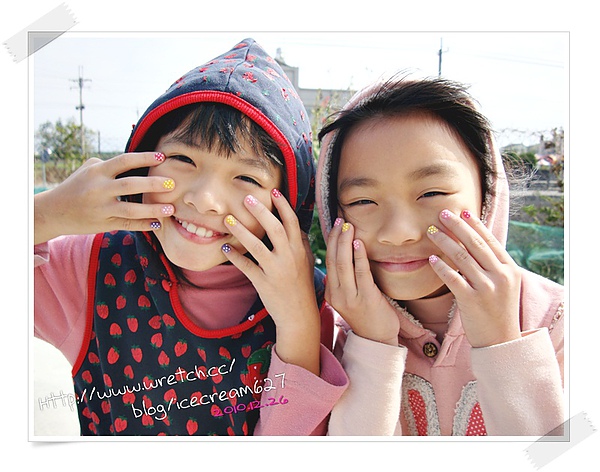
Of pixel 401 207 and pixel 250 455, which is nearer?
pixel 401 207

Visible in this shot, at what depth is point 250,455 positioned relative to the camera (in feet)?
4.36

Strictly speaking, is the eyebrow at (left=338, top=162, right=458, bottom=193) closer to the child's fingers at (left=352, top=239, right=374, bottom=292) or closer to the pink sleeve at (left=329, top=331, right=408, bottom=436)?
the child's fingers at (left=352, top=239, right=374, bottom=292)

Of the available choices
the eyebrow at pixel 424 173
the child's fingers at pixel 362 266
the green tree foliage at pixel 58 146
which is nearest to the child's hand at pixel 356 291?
the child's fingers at pixel 362 266

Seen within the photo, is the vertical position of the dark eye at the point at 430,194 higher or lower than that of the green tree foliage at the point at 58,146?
lower

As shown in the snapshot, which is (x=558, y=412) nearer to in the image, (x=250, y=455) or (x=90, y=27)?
(x=250, y=455)

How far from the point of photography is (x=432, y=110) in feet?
4.18

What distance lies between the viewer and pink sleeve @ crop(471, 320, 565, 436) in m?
1.19

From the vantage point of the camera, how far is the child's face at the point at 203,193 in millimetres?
1209

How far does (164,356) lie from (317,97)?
153 cm

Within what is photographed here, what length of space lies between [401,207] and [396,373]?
0.41 meters

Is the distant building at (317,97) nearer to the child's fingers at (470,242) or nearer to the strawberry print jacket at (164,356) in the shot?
the child's fingers at (470,242)

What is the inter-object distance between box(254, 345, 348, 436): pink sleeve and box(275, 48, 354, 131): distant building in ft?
2.54

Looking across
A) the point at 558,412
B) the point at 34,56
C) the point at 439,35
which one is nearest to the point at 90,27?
the point at 34,56

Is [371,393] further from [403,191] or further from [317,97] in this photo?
[317,97]
